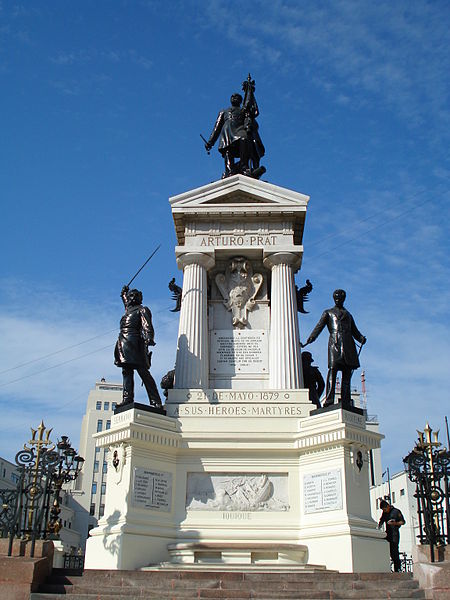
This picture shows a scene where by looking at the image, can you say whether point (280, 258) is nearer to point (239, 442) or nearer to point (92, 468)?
point (239, 442)

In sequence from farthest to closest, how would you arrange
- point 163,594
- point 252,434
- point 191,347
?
point 191,347 < point 252,434 < point 163,594

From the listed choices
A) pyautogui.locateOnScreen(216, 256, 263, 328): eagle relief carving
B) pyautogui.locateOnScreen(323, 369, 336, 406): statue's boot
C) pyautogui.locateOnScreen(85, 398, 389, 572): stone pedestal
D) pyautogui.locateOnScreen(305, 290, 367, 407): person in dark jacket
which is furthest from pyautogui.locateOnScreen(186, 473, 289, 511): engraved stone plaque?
pyautogui.locateOnScreen(216, 256, 263, 328): eagle relief carving

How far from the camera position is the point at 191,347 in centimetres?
1761

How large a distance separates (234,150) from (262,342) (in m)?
7.05

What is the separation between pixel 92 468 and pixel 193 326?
84099mm

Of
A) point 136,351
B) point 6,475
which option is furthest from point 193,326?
point 6,475

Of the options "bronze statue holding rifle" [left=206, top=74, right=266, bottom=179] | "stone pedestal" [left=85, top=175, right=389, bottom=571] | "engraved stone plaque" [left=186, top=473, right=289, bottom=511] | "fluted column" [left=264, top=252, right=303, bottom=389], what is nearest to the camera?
"stone pedestal" [left=85, top=175, right=389, bottom=571]

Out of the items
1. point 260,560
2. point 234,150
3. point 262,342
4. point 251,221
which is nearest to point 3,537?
point 260,560

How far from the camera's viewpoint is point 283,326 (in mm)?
17781

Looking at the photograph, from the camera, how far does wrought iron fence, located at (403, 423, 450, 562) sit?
12945mm

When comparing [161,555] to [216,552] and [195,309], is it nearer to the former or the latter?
[216,552]

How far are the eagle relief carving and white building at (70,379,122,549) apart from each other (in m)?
66.6

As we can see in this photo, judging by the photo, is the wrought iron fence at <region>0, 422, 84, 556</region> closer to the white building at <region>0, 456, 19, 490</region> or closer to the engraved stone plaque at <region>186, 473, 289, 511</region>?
the engraved stone plaque at <region>186, 473, 289, 511</region>

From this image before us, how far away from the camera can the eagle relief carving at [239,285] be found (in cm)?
1881
